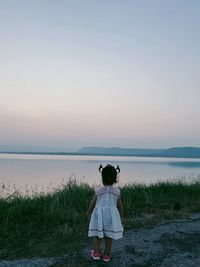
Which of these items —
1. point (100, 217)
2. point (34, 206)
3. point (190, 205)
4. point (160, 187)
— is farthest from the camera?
point (160, 187)

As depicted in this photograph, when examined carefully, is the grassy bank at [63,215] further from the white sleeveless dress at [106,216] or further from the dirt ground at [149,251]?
the white sleeveless dress at [106,216]

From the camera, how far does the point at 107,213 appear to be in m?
4.68

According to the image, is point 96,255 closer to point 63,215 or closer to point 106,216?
point 106,216

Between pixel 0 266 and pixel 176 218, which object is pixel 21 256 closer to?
pixel 0 266

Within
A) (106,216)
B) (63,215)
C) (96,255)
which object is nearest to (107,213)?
(106,216)

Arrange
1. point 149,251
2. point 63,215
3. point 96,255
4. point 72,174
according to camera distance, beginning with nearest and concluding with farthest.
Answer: point 96,255 < point 149,251 < point 63,215 < point 72,174

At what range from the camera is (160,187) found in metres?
11.1

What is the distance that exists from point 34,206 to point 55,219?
2.24 ft

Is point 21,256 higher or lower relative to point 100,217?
lower

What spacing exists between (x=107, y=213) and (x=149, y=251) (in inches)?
40.9

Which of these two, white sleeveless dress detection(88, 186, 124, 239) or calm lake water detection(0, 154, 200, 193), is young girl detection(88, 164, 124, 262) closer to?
white sleeveless dress detection(88, 186, 124, 239)

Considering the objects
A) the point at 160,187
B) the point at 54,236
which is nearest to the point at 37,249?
the point at 54,236

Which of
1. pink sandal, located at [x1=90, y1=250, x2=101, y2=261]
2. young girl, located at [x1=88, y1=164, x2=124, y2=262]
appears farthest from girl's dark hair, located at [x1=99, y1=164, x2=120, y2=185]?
pink sandal, located at [x1=90, y1=250, x2=101, y2=261]

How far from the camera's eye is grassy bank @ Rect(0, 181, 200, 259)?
18.2 feet
